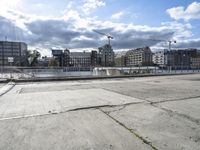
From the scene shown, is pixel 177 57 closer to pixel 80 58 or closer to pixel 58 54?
pixel 80 58

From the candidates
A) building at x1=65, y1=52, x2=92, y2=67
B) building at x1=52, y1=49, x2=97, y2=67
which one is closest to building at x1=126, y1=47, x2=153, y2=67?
building at x1=52, y1=49, x2=97, y2=67

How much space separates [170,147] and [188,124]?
142 cm

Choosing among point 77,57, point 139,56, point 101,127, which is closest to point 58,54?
point 77,57

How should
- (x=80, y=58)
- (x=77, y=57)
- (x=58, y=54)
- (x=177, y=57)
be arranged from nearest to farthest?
(x=177, y=57) → (x=58, y=54) → (x=80, y=58) → (x=77, y=57)

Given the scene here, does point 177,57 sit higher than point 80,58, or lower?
A: lower

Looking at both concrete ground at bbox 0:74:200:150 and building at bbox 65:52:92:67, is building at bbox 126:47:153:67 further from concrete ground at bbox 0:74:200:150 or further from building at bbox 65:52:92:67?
concrete ground at bbox 0:74:200:150

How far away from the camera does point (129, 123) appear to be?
13.8ft

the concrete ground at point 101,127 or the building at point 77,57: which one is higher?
the building at point 77,57

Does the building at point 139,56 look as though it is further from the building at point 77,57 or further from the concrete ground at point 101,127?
the concrete ground at point 101,127

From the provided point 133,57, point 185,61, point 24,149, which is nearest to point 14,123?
point 24,149

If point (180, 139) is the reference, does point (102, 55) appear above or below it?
above

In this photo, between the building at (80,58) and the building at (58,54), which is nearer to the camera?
the building at (58,54)

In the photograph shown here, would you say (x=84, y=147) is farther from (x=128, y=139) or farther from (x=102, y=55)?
(x=102, y=55)

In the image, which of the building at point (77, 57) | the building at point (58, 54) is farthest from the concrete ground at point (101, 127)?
the building at point (77, 57)
